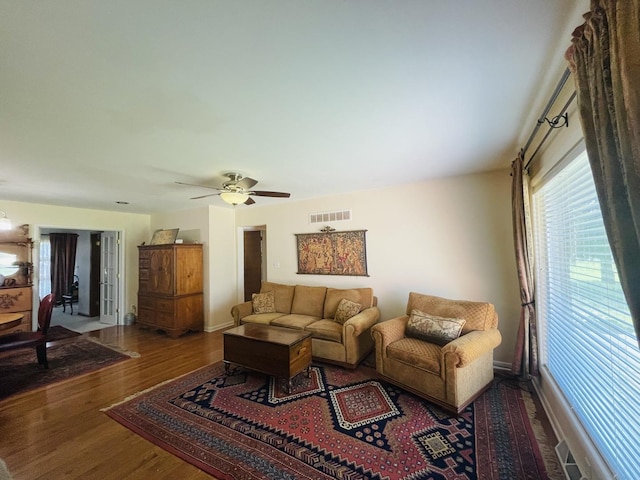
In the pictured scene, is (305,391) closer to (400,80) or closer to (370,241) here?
(370,241)

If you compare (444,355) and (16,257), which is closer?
(444,355)

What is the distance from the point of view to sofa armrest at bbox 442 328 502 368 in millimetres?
2221

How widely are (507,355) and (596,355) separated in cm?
184

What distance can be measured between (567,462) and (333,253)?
3.16m

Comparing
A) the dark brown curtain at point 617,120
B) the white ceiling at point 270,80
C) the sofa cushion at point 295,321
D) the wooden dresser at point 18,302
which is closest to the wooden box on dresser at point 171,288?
the wooden dresser at point 18,302

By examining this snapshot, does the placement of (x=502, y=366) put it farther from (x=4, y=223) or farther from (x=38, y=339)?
(x=4, y=223)

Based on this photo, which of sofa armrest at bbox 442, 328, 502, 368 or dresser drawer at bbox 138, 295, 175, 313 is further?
dresser drawer at bbox 138, 295, 175, 313

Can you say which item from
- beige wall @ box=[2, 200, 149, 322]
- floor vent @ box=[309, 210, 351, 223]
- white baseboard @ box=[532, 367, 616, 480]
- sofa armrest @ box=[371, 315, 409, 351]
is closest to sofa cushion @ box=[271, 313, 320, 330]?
sofa armrest @ box=[371, 315, 409, 351]

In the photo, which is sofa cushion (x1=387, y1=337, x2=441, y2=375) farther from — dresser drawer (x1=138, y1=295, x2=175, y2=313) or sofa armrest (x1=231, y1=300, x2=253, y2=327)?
dresser drawer (x1=138, y1=295, x2=175, y2=313)

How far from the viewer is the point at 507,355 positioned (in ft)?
10.1

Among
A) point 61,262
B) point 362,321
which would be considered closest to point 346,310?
point 362,321

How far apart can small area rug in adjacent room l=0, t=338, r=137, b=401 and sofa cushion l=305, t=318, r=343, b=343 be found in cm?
270

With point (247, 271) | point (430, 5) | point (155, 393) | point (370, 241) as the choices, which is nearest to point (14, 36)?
point (430, 5)

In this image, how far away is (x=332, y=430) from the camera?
6.88 ft
